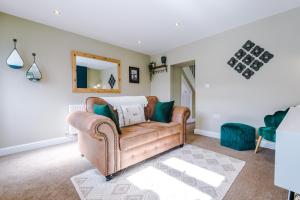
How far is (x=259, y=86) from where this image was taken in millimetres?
2625

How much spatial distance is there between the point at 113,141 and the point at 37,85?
2.15m

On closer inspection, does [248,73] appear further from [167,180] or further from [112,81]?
[112,81]

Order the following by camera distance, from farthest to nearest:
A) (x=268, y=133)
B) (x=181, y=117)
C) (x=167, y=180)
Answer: (x=181, y=117) → (x=268, y=133) → (x=167, y=180)

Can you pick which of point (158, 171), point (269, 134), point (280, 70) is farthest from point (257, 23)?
point (158, 171)

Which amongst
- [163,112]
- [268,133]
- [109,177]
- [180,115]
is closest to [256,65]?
[268,133]

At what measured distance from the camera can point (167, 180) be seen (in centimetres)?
158

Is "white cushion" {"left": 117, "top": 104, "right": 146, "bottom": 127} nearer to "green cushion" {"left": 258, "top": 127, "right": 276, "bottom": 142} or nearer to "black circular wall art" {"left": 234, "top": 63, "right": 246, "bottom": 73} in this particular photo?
"green cushion" {"left": 258, "top": 127, "right": 276, "bottom": 142}

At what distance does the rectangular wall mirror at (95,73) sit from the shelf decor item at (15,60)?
2.85 feet

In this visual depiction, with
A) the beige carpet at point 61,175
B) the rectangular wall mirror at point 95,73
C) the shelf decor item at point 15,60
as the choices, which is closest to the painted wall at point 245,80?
the beige carpet at point 61,175

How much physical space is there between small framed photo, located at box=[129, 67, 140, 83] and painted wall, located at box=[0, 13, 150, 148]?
1246 mm

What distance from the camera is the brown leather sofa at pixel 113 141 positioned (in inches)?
60.2

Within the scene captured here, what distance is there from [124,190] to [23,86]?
2577mm

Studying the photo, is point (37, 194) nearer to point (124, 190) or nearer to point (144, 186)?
point (124, 190)

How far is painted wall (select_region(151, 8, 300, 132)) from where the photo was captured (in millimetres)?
2318
